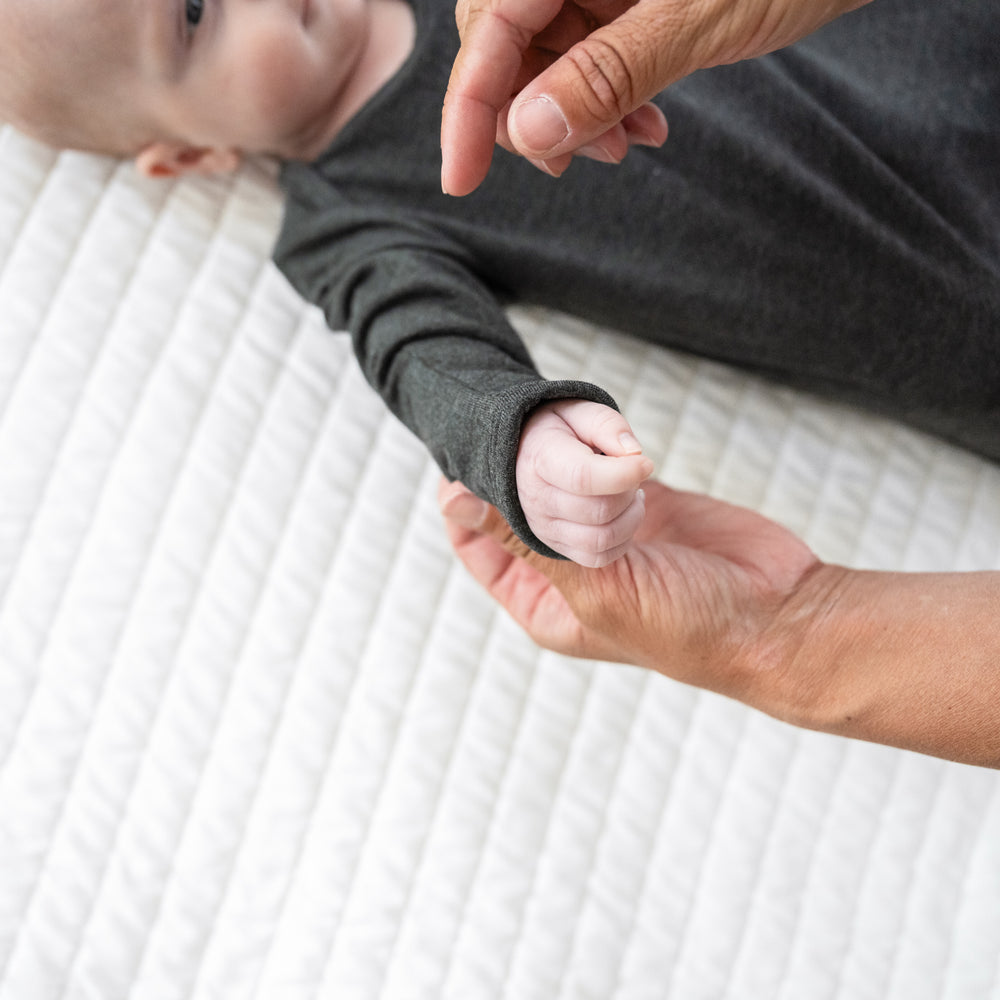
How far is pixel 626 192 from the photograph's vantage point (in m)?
0.82

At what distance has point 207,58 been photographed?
78 cm

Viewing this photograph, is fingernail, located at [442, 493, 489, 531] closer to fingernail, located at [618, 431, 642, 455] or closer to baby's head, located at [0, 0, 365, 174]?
fingernail, located at [618, 431, 642, 455]

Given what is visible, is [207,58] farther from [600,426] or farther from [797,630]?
[797,630]

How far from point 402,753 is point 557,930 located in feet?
0.73

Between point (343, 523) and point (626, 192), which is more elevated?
point (626, 192)

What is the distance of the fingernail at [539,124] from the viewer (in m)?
0.51

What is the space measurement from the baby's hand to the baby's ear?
532 millimetres

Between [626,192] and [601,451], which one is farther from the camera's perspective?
[626,192]

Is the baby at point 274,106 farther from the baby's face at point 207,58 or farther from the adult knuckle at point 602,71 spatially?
the adult knuckle at point 602,71

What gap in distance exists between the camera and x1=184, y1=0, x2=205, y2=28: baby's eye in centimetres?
76

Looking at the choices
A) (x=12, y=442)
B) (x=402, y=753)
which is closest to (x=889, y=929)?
(x=402, y=753)

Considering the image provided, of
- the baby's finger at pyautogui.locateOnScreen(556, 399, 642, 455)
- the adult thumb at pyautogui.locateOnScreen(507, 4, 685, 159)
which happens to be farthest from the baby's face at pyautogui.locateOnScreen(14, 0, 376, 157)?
the baby's finger at pyautogui.locateOnScreen(556, 399, 642, 455)

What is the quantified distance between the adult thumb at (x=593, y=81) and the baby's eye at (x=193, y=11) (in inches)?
16.6

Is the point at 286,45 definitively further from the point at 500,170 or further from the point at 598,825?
the point at 598,825
